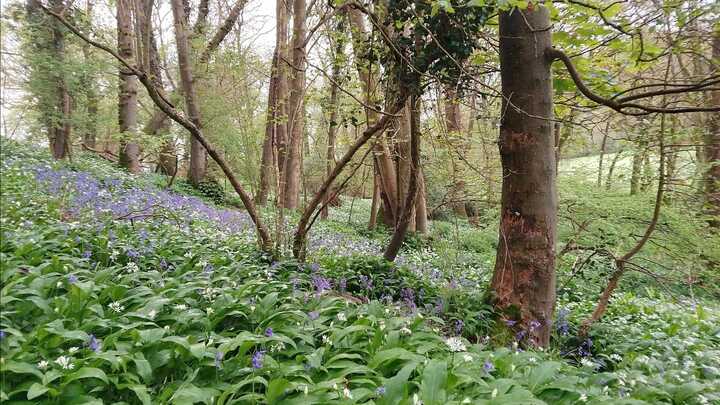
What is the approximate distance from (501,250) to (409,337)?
54.5 inches

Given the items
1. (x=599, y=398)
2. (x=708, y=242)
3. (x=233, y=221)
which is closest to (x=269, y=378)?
(x=599, y=398)

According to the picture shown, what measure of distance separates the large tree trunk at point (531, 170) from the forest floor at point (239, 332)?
303 mm

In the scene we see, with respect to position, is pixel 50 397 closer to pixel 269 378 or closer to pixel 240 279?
pixel 269 378

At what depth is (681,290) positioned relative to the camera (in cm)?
712

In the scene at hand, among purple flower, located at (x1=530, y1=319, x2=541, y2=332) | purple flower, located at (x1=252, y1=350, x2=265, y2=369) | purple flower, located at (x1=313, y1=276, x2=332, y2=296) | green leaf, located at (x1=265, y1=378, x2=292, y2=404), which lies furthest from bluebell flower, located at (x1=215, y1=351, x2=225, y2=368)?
purple flower, located at (x1=530, y1=319, x2=541, y2=332)

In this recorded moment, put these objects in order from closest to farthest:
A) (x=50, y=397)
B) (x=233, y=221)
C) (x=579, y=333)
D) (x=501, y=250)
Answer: (x=50, y=397) → (x=501, y=250) → (x=579, y=333) → (x=233, y=221)

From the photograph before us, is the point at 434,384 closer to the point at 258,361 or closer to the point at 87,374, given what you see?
the point at 258,361

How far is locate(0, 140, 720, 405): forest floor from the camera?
1681mm

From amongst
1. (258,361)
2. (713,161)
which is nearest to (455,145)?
(713,161)

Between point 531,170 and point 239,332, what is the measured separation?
2.43 metres

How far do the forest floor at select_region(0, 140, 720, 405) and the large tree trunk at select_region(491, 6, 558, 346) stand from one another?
0.99ft

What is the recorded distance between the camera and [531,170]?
10.5 ft

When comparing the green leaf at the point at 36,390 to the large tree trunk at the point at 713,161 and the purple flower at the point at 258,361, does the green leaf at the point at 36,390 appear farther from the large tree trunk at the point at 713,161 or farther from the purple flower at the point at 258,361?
the large tree trunk at the point at 713,161

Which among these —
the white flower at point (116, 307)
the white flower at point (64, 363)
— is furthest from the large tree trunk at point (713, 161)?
the white flower at point (64, 363)
